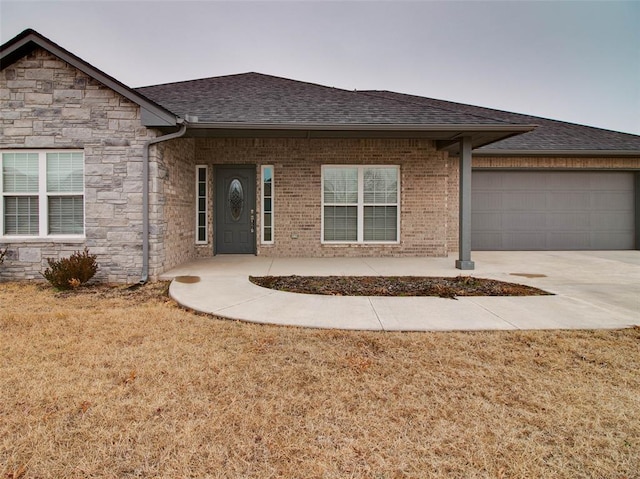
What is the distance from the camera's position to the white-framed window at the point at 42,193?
702 centimetres

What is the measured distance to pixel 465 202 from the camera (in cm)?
803

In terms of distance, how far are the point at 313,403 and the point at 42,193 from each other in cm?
712

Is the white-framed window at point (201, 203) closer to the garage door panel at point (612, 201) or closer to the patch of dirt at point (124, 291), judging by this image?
the patch of dirt at point (124, 291)

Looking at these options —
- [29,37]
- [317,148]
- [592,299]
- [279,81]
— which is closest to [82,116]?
[29,37]

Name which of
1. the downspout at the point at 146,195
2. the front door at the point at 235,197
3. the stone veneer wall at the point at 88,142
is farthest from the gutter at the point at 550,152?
the stone veneer wall at the point at 88,142

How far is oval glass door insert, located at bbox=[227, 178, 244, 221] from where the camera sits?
32.8 feet

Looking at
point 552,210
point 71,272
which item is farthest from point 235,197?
point 552,210

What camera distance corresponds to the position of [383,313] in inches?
185

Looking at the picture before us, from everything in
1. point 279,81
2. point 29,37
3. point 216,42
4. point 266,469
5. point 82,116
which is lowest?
point 266,469

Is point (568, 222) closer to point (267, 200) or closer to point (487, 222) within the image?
point (487, 222)

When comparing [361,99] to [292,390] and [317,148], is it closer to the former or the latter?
[317,148]

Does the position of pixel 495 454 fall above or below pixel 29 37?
below

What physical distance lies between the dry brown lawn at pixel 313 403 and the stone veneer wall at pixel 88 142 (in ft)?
9.68

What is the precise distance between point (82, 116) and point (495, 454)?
8008 mm
